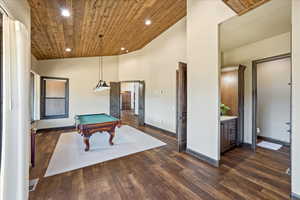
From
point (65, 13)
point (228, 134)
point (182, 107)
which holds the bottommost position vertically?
point (228, 134)

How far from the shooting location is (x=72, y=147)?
12.5ft

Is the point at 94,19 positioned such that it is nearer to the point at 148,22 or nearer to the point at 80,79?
the point at 148,22

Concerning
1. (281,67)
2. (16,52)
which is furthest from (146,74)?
(16,52)

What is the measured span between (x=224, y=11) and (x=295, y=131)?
226 cm

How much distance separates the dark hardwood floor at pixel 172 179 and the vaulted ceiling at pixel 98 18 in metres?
2.75

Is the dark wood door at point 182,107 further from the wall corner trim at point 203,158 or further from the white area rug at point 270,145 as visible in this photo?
the white area rug at point 270,145

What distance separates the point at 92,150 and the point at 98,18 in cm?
323

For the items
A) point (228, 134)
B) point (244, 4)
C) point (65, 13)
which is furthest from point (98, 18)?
point (228, 134)

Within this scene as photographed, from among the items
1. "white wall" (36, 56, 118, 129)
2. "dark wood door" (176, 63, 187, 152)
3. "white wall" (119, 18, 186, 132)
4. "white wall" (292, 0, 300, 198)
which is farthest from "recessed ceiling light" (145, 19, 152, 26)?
"white wall" (36, 56, 118, 129)

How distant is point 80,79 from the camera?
6340 millimetres

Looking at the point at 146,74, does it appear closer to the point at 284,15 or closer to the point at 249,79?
the point at 249,79

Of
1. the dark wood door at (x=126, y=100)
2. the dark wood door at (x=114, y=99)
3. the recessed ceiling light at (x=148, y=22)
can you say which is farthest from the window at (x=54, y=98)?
the dark wood door at (x=126, y=100)

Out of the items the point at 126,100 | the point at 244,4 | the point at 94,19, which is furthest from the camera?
the point at 126,100

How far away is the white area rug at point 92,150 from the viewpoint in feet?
9.42
